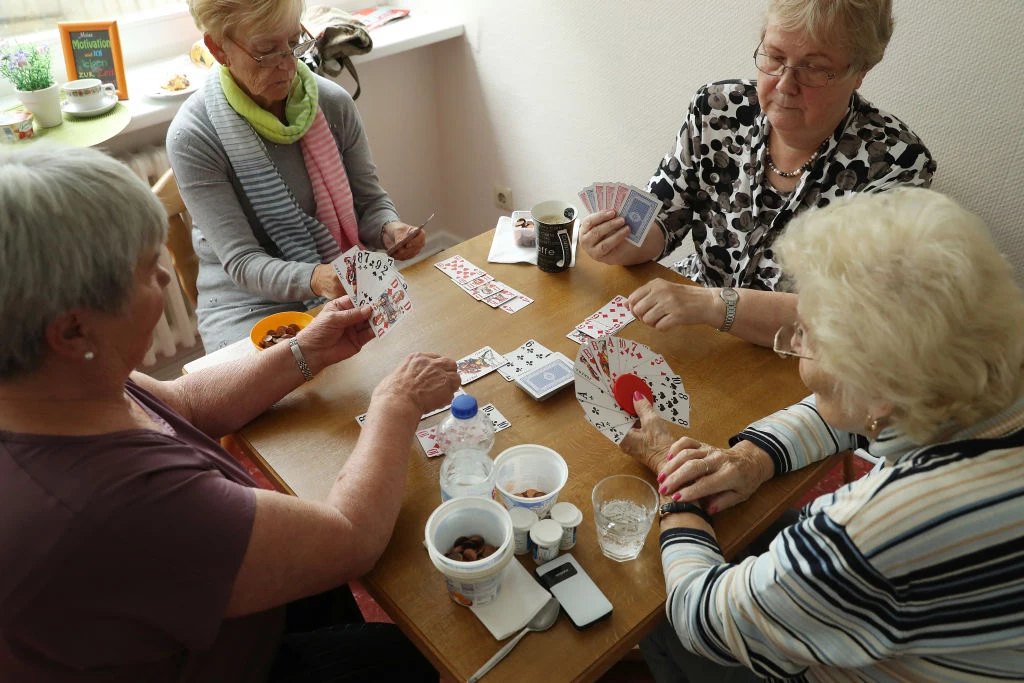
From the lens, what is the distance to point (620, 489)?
4.37ft

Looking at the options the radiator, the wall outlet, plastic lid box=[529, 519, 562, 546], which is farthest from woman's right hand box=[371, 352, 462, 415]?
the wall outlet

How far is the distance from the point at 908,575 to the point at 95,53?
2929mm

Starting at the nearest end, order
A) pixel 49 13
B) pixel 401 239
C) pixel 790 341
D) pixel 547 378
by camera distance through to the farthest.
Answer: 1. pixel 790 341
2. pixel 547 378
3. pixel 401 239
4. pixel 49 13

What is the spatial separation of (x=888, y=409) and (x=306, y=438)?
1062mm

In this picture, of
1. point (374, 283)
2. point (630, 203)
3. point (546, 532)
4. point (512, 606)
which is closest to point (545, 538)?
point (546, 532)

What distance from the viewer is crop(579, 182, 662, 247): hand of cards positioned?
Result: 1892mm

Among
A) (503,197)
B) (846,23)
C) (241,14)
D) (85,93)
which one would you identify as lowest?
(503,197)

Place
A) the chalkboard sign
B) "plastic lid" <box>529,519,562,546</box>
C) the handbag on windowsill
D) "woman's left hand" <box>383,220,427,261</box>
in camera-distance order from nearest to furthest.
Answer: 1. "plastic lid" <box>529,519,562,546</box>
2. "woman's left hand" <box>383,220,427,261</box>
3. the chalkboard sign
4. the handbag on windowsill

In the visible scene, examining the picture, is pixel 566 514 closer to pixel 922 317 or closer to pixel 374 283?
pixel 922 317

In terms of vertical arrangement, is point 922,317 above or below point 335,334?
above

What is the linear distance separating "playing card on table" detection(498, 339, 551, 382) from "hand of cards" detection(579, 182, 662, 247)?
0.44 metres

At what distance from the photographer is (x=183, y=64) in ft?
9.66

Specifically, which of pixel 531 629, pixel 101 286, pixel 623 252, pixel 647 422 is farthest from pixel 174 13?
pixel 531 629

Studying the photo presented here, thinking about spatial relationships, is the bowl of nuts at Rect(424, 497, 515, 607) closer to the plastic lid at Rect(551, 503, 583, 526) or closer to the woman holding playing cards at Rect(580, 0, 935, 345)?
the plastic lid at Rect(551, 503, 583, 526)
